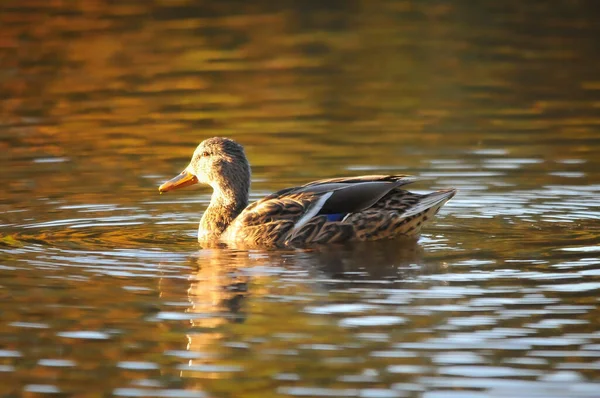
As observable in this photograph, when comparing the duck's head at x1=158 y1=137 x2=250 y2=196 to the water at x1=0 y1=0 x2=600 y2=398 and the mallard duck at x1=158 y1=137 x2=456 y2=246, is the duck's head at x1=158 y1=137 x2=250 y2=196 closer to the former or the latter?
the water at x1=0 y1=0 x2=600 y2=398

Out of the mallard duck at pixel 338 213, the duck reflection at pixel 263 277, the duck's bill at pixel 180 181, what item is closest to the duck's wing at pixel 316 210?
the mallard duck at pixel 338 213

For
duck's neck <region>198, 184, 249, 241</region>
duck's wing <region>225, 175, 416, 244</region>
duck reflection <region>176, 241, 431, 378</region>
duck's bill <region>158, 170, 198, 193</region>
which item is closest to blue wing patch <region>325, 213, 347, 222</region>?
duck's wing <region>225, 175, 416, 244</region>

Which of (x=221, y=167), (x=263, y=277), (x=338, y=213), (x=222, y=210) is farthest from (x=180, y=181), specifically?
(x=263, y=277)

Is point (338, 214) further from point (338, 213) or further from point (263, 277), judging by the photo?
point (263, 277)

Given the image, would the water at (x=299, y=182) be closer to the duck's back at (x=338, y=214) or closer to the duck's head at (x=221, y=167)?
the duck's back at (x=338, y=214)

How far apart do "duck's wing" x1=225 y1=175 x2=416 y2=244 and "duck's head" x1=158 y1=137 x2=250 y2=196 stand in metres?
0.84

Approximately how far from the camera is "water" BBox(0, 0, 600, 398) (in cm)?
793

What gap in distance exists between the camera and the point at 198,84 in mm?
19906

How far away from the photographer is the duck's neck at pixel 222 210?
11609 mm

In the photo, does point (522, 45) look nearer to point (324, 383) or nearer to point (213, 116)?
point (213, 116)

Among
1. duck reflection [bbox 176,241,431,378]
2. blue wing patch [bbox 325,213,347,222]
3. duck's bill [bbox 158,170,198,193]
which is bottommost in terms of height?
duck reflection [bbox 176,241,431,378]

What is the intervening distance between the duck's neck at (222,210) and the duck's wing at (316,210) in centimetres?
41

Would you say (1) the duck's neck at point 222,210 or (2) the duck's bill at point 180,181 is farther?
(2) the duck's bill at point 180,181

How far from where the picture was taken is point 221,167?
12.1 meters
